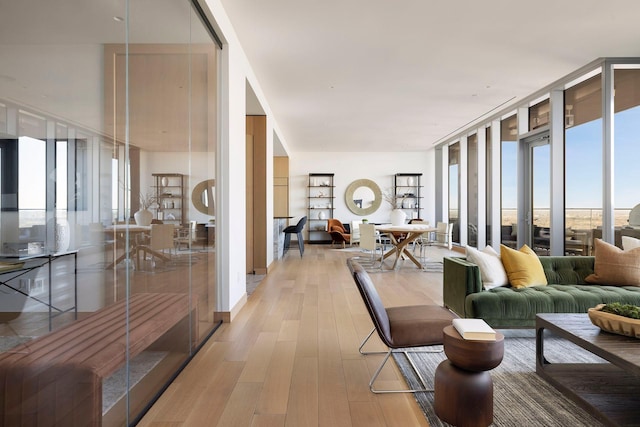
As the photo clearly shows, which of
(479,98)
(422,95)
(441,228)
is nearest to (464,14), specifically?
(422,95)

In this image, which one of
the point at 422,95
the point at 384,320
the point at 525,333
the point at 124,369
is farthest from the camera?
the point at 422,95

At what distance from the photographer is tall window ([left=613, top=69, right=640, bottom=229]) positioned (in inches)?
187

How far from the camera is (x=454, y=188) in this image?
34.8 ft

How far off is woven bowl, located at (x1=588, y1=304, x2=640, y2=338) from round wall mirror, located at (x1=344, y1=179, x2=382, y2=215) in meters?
9.50

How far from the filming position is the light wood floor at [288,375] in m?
2.04

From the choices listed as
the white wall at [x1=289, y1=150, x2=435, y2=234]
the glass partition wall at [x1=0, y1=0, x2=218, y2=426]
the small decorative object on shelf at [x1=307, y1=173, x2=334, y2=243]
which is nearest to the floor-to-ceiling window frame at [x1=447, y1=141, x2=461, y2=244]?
the white wall at [x1=289, y1=150, x2=435, y2=234]

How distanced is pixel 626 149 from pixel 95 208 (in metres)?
5.83

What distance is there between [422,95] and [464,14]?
8.81 ft

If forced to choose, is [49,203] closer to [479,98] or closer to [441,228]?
[479,98]

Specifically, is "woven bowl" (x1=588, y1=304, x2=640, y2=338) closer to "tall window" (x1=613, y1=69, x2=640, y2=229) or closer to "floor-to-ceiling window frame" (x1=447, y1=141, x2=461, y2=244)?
"tall window" (x1=613, y1=69, x2=640, y2=229)

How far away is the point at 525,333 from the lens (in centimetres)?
339

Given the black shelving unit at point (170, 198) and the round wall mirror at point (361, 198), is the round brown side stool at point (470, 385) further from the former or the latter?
the round wall mirror at point (361, 198)

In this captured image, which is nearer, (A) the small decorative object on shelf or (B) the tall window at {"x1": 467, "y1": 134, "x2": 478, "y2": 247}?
(B) the tall window at {"x1": 467, "y1": 134, "x2": 478, "y2": 247}

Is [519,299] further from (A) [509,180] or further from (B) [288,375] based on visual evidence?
(A) [509,180]
